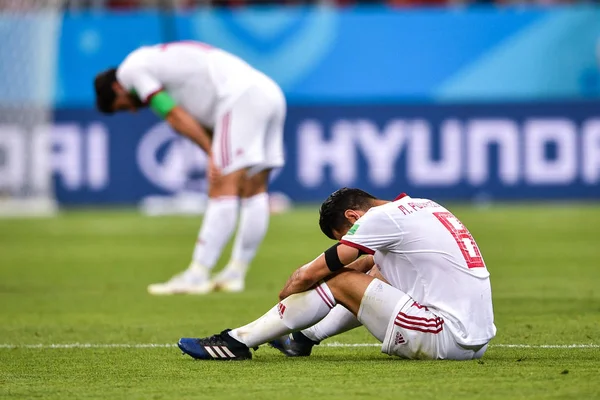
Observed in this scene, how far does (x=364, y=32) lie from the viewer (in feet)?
66.1

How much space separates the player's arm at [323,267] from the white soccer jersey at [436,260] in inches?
1.8

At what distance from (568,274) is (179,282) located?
3507 mm

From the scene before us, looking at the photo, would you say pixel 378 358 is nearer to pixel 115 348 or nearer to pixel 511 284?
pixel 115 348

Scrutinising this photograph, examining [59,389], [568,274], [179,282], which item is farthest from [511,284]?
[59,389]

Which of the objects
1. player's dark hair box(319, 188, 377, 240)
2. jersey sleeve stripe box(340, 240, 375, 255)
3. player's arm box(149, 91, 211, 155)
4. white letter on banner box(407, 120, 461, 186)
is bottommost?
white letter on banner box(407, 120, 461, 186)

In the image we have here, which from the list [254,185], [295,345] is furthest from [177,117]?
[295,345]

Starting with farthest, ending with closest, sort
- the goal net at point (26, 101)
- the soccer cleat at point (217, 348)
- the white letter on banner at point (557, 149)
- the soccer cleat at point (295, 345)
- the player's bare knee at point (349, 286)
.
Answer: the white letter on banner at point (557, 149)
the goal net at point (26, 101)
the soccer cleat at point (295, 345)
the soccer cleat at point (217, 348)
the player's bare knee at point (349, 286)

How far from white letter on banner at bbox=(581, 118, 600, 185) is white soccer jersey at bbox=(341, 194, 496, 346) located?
1366cm

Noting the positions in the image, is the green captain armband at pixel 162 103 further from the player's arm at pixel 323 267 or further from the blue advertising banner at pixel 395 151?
the blue advertising banner at pixel 395 151

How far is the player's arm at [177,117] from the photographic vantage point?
9.93 meters

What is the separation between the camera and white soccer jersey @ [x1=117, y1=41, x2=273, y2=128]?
9961 millimetres

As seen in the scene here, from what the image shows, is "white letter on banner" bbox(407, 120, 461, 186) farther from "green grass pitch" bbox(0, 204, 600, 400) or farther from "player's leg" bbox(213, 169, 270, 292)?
"player's leg" bbox(213, 169, 270, 292)

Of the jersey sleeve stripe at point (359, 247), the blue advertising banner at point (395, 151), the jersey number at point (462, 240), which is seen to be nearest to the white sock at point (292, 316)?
the jersey sleeve stripe at point (359, 247)

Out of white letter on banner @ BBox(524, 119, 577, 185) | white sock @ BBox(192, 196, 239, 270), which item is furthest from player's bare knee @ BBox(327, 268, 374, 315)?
white letter on banner @ BBox(524, 119, 577, 185)
